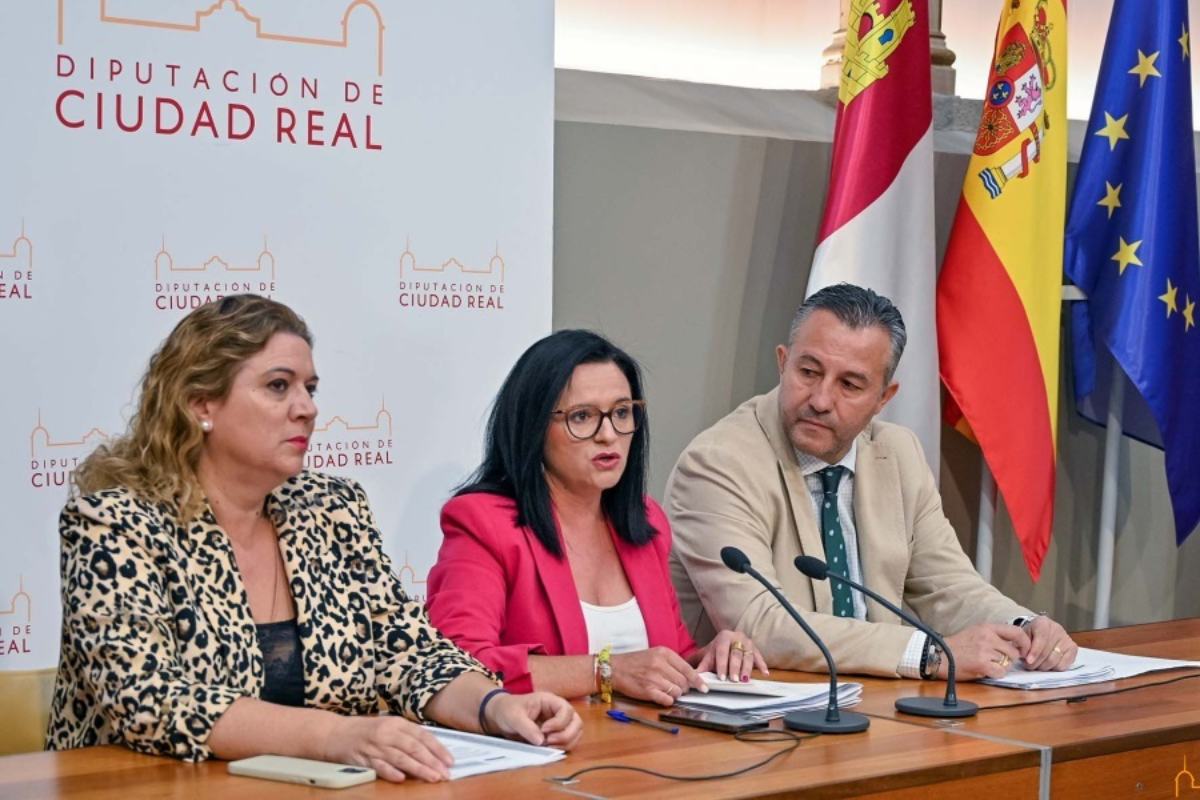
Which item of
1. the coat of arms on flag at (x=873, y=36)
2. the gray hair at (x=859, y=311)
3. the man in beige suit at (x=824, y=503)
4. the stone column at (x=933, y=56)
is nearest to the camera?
the man in beige suit at (x=824, y=503)

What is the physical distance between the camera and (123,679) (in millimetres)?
2342

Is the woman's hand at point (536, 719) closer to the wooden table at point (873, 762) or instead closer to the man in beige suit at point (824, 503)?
the wooden table at point (873, 762)

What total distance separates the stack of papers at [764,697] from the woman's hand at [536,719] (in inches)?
12.2

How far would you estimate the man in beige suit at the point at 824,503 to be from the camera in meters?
3.35

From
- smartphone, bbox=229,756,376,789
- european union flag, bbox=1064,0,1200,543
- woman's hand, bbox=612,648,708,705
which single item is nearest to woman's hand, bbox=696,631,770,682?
woman's hand, bbox=612,648,708,705

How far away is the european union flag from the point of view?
464 centimetres

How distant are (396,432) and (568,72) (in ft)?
4.39

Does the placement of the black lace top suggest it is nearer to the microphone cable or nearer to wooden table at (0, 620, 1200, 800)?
wooden table at (0, 620, 1200, 800)

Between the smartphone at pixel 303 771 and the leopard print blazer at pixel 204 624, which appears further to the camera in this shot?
the leopard print blazer at pixel 204 624

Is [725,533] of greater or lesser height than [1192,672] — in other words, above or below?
above

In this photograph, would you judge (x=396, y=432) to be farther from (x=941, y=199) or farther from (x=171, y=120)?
(x=941, y=199)

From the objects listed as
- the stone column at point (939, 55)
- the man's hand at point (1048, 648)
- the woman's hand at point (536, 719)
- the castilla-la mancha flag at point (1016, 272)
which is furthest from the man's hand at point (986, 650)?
the stone column at point (939, 55)

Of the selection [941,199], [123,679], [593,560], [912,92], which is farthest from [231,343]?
[941,199]

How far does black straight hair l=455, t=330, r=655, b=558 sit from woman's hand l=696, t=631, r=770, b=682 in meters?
0.31
